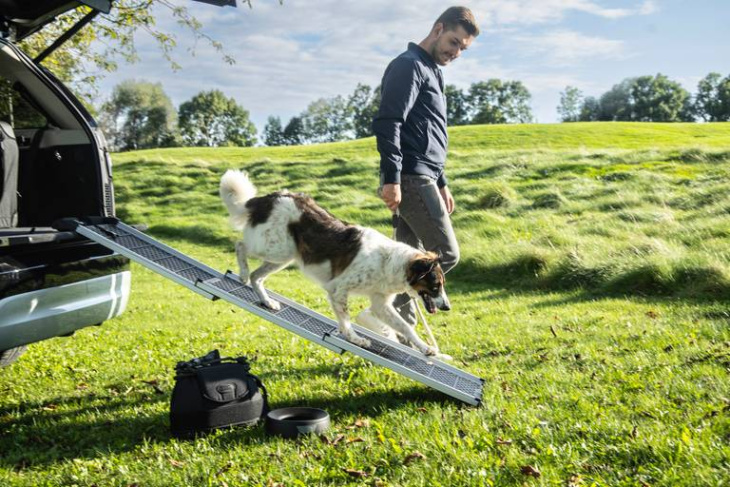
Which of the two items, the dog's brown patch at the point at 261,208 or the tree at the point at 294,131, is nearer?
the dog's brown patch at the point at 261,208

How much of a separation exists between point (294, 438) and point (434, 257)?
6.39 ft

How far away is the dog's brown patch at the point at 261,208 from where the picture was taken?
18.2 feet

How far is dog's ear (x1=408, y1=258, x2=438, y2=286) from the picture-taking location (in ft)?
16.5

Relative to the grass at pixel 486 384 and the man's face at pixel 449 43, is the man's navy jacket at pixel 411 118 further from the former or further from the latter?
the grass at pixel 486 384

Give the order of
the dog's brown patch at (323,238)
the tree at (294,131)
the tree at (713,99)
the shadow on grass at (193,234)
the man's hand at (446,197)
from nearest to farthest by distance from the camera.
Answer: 1. the dog's brown patch at (323,238)
2. the man's hand at (446,197)
3. the shadow on grass at (193,234)
4. the tree at (713,99)
5. the tree at (294,131)

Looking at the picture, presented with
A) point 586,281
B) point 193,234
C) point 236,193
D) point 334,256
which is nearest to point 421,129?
point 334,256

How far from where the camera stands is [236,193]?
5.69 metres

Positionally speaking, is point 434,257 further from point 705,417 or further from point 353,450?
point 705,417

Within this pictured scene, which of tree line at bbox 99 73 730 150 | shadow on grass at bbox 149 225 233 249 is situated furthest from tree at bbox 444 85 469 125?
shadow on grass at bbox 149 225 233 249

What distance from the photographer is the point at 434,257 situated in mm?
5141

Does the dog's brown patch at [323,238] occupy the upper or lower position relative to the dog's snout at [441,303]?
upper

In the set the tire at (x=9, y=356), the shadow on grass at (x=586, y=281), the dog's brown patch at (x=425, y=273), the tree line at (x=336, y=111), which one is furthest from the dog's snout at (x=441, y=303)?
the tree line at (x=336, y=111)

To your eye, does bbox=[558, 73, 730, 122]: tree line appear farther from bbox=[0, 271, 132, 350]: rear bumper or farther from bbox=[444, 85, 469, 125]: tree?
bbox=[0, 271, 132, 350]: rear bumper

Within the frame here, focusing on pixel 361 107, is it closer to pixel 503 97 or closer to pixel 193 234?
pixel 503 97
